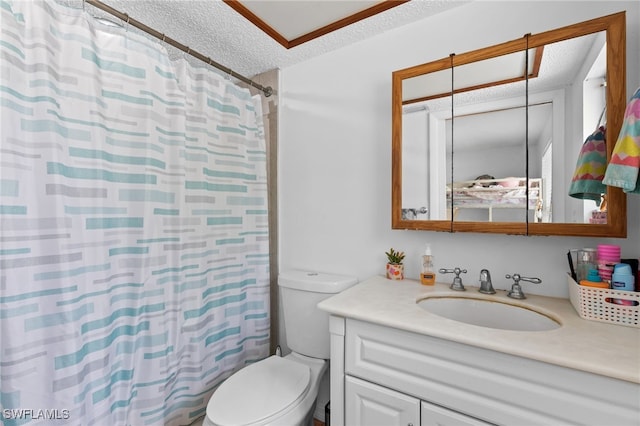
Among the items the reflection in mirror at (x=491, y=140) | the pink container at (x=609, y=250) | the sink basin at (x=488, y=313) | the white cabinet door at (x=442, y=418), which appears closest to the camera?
the white cabinet door at (x=442, y=418)

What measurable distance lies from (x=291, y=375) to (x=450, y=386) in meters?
0.75

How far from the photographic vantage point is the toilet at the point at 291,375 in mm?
1117

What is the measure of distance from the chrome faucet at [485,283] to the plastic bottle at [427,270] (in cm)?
20

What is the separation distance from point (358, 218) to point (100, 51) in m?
1.37

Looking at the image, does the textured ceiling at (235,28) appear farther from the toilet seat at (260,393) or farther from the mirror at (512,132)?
the toilet seat at (260,393)

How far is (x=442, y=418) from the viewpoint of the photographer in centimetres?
90

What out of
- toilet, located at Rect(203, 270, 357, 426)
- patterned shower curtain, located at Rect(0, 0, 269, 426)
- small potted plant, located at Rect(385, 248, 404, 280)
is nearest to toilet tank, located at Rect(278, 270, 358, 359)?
toilet, located at Rect(203, 270, 357, 426)

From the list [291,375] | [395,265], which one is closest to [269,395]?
[291,375]

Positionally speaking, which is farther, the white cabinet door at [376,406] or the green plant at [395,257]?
the green plant at [395,257]

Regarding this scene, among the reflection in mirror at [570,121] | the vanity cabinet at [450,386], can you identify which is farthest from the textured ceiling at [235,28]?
the vanity cabinet at [450,386]

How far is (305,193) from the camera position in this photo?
186 cm

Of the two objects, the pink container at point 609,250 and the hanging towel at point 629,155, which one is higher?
the hanging towel at point 629,155

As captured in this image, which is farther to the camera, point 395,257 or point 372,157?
point 372,157

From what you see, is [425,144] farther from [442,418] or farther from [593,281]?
[442,418]
